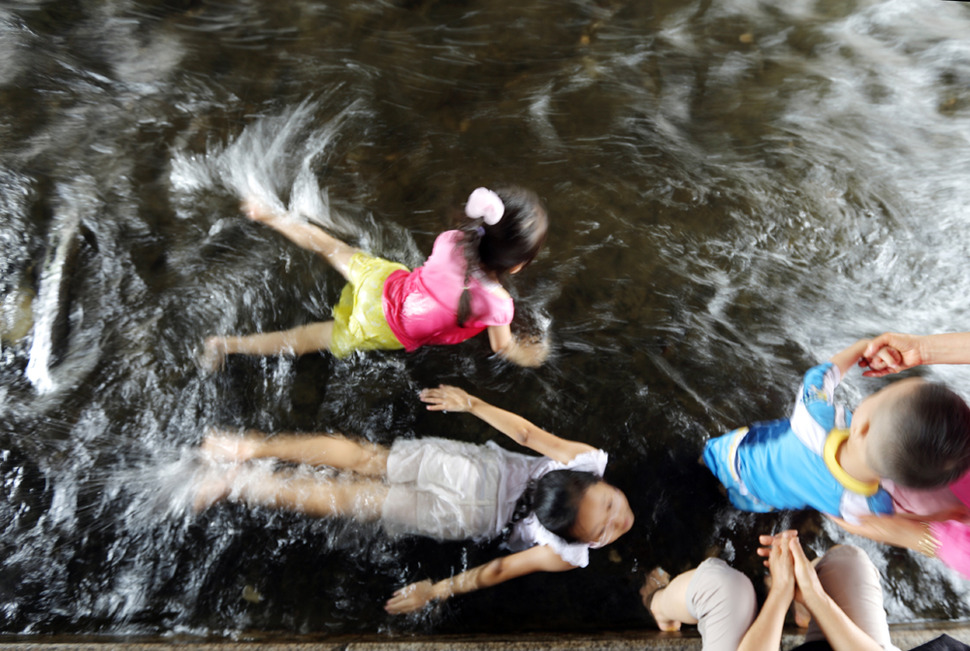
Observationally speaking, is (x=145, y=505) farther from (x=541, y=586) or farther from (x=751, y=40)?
(x=751, y=40)

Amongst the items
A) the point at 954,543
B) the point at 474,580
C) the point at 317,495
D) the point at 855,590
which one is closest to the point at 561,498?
the point at 474,580

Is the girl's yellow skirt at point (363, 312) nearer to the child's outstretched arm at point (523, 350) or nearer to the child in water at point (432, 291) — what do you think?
the child in water at point (432, 291)

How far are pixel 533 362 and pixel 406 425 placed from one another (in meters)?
0.78

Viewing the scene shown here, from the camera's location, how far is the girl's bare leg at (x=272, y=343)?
2754 millimetres

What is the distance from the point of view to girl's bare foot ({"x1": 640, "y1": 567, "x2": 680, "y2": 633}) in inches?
96.1

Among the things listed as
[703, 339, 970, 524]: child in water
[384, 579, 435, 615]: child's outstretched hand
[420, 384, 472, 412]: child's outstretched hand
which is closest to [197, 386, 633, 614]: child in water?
[384, 579, 435, 615]: child's outstretched hand

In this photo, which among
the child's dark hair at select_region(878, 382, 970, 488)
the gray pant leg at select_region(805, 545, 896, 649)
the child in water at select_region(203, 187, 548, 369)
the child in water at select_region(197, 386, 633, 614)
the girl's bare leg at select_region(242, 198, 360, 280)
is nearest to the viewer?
the child's dark hair at select_region(878, 382, 970, 488)

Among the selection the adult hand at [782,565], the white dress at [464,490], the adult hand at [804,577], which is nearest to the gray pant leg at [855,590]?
the adult hand at [804,577]

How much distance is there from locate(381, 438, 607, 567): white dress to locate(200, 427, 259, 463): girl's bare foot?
0.73m

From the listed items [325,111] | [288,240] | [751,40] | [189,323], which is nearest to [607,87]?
[751,40]

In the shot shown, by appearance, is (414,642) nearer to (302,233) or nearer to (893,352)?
(302,233)

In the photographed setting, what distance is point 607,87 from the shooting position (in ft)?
11.6

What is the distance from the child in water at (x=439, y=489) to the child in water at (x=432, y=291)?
19.1 inches

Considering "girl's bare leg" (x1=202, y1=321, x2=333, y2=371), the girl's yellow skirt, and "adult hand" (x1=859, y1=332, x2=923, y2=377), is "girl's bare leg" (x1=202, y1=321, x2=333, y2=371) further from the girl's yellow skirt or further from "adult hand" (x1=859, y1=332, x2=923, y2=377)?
"adult hand" (x1=859, y1=332, x2=923, y2=377)
